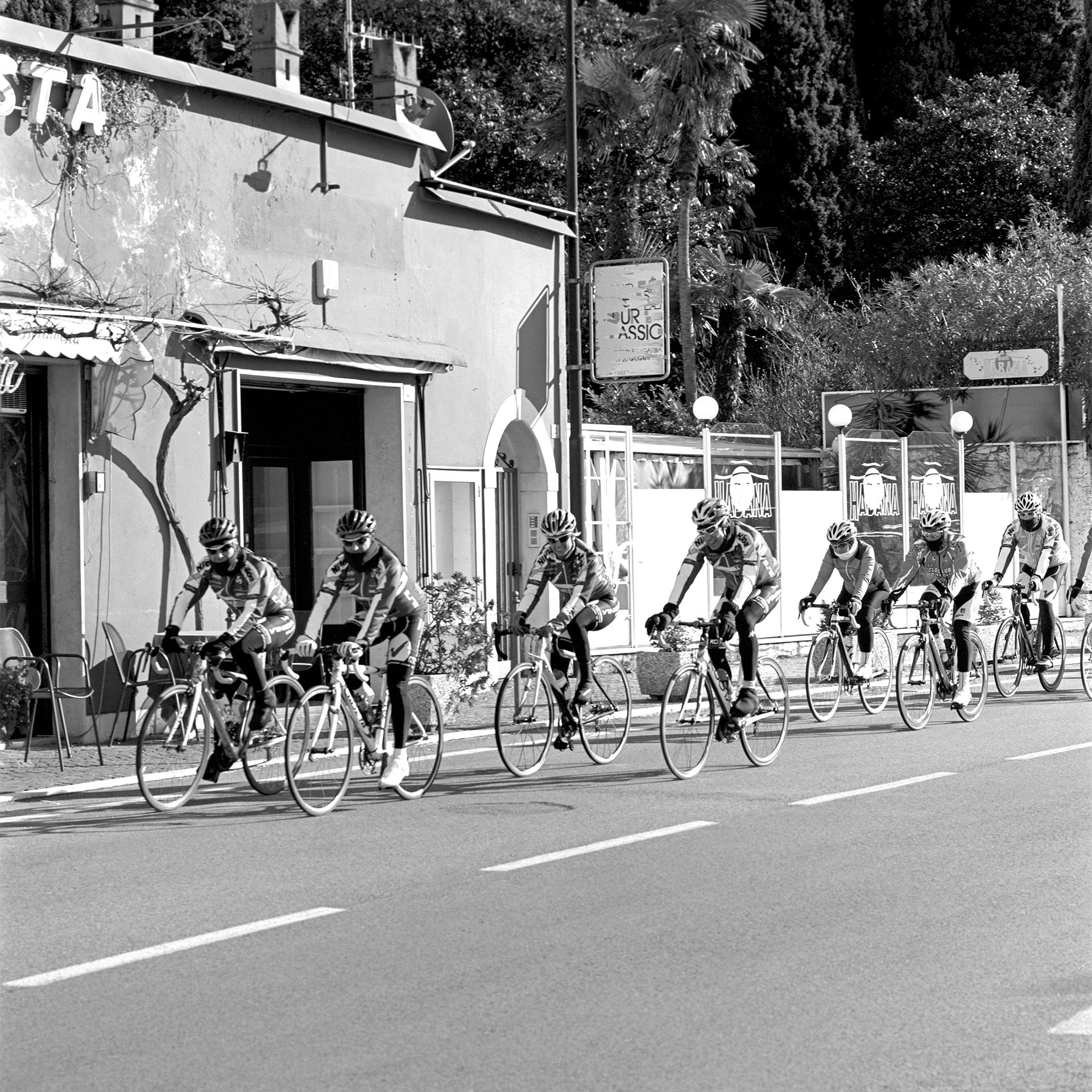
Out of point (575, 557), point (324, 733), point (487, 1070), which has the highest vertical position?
point (575, 557)

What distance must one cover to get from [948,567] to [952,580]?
0.12 metres

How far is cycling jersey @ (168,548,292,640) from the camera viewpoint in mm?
10977

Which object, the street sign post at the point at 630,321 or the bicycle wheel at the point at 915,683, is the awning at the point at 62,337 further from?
the street sign post at the point at 630,321

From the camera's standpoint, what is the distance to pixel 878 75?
59.7 metres

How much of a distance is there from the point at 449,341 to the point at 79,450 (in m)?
5.52

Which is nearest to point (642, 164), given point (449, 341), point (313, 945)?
point (449, 341)

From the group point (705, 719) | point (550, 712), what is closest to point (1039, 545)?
point (705, 719)

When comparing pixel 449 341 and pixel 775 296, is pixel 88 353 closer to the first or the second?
pixel 449 341

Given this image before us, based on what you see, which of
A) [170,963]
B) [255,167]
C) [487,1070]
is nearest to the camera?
[487,1070]

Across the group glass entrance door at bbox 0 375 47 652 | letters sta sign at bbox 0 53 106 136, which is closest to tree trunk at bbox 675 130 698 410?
letters sta sign at bbox 0 53 106 136

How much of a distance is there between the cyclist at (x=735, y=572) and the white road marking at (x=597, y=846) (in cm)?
279

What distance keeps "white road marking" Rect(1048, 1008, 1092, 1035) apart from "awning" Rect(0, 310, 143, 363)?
9516 millimetres

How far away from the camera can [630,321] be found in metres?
20.9

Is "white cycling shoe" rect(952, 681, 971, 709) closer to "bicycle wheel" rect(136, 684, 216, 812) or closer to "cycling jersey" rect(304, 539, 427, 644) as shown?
"cycling jersey" rect(304, 539, 427, 644)
